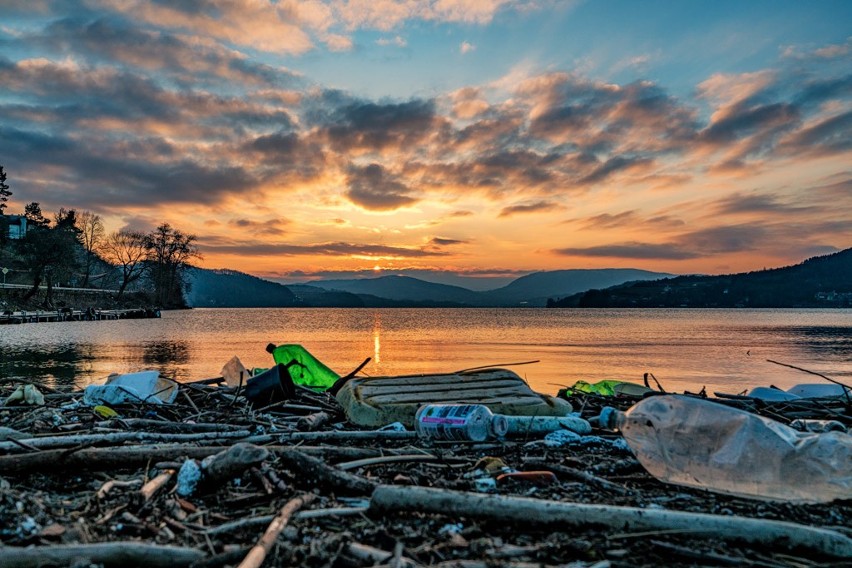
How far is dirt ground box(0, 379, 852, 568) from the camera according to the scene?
2436mm

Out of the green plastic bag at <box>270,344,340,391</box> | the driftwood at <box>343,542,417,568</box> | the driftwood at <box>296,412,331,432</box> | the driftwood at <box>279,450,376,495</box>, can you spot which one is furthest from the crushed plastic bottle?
the green plastic bag at <box>270,344,340,391</box>

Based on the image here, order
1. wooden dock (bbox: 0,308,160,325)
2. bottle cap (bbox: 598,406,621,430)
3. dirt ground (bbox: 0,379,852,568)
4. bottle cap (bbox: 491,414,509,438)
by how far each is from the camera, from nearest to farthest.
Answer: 1. dirt ground (bbox: 0,379,852,568)
2. bottle cap (bbox: 491,414,509,438)
3. bottle cap (bbox: 598,406,621,430)
4. wooden dock (bbox: 0,308,160,325)

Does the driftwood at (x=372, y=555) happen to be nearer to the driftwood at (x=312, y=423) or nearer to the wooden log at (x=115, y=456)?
the wooden log at (x=115, y=456)

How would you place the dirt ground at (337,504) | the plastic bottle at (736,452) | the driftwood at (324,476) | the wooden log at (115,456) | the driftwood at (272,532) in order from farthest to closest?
the wooden log at (115,456) → the plastic bottle at (736,452) → the driftwood at (324,476) → the dirt ground at (337,504) → the driftwood at (272,532)

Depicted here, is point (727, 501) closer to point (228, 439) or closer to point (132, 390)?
point (228, 439)

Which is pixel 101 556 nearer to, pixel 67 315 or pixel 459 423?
pixel 459 423

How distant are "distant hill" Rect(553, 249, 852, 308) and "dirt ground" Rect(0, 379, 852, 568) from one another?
180359 millimetres

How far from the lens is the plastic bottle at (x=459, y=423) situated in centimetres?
471

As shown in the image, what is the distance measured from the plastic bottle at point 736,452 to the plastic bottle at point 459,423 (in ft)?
3.85

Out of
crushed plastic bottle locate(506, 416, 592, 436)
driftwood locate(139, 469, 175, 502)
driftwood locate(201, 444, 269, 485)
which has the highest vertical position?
driftwood locate(201, 444, 269, 485)

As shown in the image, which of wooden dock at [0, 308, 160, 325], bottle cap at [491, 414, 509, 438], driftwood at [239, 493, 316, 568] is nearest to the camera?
driftwood at [239, 493, 316, 568]

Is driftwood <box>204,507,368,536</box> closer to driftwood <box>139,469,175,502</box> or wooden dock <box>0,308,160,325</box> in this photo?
driftwood <box>139,469,175,502</box>

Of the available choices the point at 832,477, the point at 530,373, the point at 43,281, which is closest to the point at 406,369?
the point at 530,373

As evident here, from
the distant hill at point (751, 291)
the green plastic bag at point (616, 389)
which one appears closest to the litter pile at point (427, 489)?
the green plastic bag at point (616, 389)
